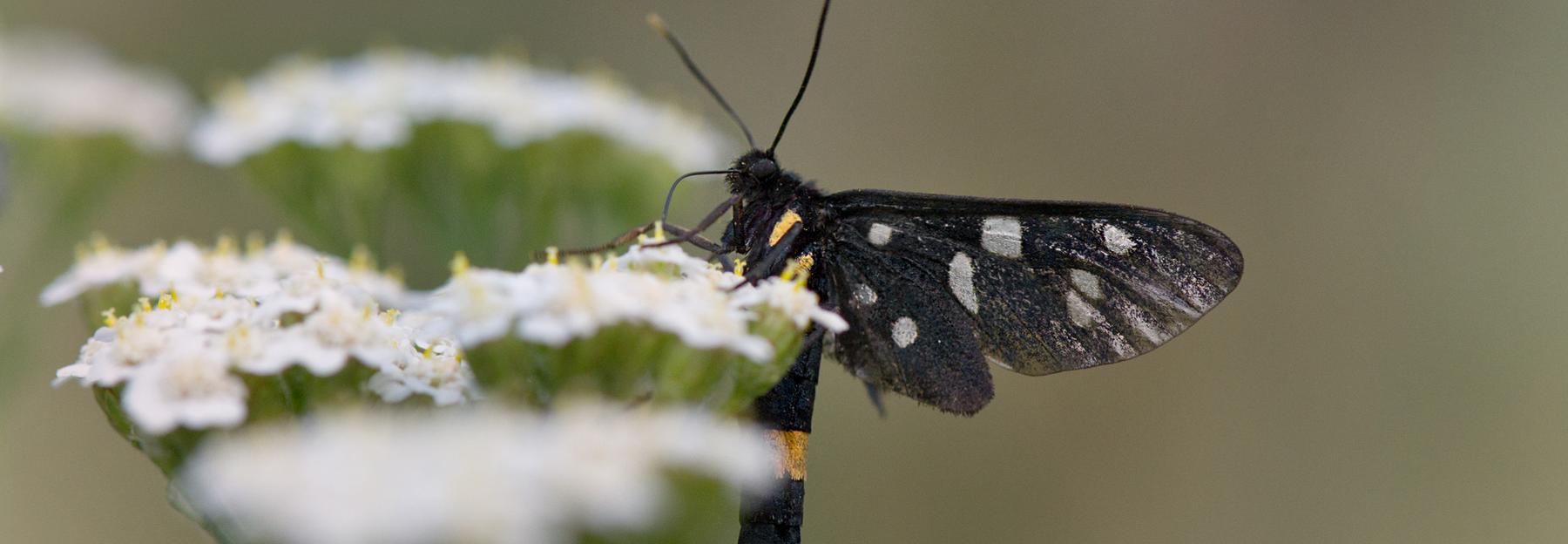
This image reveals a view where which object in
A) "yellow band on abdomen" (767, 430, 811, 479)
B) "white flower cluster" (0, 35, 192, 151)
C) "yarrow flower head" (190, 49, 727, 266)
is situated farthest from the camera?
"white flower cluster" (0, 35, 192, 151)

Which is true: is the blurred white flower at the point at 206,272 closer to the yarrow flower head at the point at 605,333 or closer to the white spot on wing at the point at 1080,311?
the yarrow flower head at the point at 605,333

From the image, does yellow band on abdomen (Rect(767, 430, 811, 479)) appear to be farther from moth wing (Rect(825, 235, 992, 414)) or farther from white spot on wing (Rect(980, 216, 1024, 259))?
white spot on wing (Rect(980, 216, 1024, 259))

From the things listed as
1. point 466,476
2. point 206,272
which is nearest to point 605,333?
point 466,476

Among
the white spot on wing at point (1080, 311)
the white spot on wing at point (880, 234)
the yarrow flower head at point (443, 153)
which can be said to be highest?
the yarrow flower head at point (443, 153)

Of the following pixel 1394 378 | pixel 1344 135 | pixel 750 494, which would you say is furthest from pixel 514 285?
pixel 1344 135

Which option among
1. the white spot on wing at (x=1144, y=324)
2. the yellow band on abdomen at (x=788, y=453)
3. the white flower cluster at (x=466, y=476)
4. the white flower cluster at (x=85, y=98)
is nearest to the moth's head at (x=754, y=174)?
the yellow band on abdomen at (x=788, y=453)

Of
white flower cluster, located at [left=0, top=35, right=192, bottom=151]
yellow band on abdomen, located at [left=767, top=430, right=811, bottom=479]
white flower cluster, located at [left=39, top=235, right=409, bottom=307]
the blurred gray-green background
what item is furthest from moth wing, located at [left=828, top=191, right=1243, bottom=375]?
the blurred gray-green background

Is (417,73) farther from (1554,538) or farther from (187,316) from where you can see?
(1554,538)

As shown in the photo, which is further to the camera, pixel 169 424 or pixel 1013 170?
pixel 1013 170
